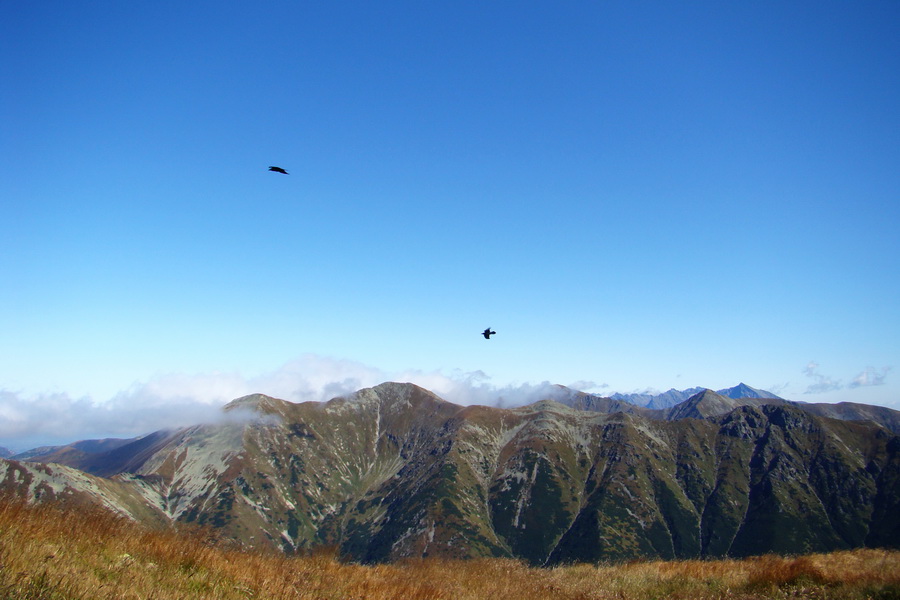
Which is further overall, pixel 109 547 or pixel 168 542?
pixel 168 542

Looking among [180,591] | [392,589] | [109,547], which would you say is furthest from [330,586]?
[109,547]

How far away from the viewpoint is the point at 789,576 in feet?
46.0

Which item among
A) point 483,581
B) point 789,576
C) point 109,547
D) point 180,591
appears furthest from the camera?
point 483,581

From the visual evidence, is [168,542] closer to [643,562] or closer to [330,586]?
[330,586]

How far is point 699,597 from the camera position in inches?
518

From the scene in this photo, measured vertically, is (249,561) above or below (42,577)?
below

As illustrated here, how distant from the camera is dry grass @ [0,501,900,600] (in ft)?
26.2

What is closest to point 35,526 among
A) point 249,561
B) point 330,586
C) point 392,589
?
point 249,561

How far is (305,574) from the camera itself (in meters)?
12.3

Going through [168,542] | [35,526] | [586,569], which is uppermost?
[35,526]

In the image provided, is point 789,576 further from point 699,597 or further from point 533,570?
point 533,570

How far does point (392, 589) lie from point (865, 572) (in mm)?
14403

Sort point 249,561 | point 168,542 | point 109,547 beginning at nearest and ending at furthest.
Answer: point 109,547 < point 168,542 < point 249,561

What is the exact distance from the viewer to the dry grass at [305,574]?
8000 mm
